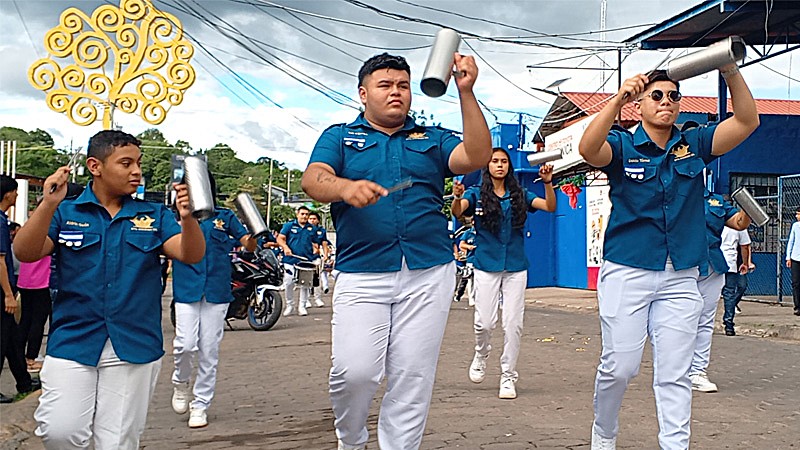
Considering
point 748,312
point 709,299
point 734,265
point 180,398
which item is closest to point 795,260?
point 748,312

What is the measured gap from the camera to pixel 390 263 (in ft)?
14.7

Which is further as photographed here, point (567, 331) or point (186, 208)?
point (567, 331)

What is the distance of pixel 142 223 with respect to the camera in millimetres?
4438

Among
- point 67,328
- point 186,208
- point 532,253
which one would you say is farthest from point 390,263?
point 532,253

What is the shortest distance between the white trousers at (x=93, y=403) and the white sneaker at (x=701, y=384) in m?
5.70

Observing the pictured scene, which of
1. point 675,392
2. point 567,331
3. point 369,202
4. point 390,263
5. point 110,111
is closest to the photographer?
point 369,202

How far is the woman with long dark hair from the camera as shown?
26.7 ft

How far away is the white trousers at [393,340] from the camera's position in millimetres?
4500

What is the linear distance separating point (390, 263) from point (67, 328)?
1514 mm

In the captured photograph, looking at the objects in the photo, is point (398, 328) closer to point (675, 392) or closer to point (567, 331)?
point (675, 392)

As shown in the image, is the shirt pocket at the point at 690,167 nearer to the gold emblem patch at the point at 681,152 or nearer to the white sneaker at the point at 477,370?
the gold emblem patch at the point at 681,152

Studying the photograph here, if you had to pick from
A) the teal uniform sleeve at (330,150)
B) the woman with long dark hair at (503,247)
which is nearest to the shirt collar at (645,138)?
the teal uniform sleeve at (330,150)

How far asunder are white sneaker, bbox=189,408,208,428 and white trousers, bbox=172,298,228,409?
3cm

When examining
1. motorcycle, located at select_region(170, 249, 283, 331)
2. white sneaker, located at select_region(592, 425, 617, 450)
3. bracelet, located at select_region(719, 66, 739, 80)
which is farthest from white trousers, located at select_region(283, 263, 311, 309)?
bracelet, located at select_region(719, 66, 739, 80)
